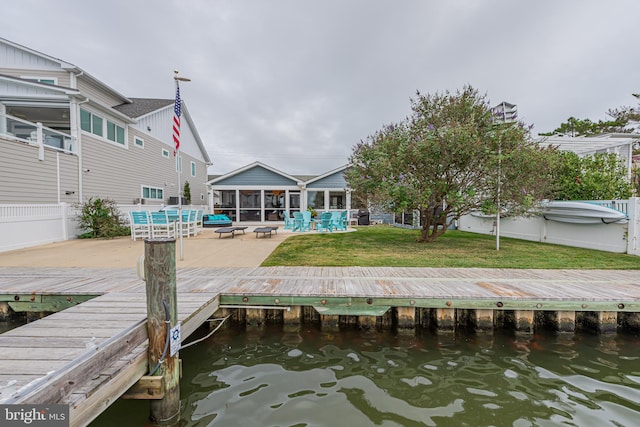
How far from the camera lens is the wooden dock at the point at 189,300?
1.93 m

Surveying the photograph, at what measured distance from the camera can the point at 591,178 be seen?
9.38 m

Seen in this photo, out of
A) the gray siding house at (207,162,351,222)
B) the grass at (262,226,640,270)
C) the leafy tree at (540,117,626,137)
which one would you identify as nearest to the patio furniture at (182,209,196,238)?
the grass at (262,226,640,270)

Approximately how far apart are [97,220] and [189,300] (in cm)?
989

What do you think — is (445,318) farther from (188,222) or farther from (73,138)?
(73,138)

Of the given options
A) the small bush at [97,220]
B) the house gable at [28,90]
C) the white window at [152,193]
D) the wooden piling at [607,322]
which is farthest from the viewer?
the white window at [152,193]

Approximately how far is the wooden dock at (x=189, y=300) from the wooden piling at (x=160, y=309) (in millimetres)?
108

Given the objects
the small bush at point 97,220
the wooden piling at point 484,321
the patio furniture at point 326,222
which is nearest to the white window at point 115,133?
the small bush at point 97,220

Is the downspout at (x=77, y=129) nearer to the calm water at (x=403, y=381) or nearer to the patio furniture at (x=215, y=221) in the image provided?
the patio furniture at (x=215, y=221)

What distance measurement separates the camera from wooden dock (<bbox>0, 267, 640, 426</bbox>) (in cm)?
193

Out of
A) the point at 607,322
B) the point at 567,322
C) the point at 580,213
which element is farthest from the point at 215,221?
the point at 607,322

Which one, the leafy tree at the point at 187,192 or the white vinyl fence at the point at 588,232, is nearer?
the white vinyl fence at the point at 588,232

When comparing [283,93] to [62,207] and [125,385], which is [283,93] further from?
[125,385]

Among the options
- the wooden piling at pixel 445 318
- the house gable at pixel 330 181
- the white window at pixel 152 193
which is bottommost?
the wooden piling at pixel 445 318

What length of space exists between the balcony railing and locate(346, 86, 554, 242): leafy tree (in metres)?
11.4
